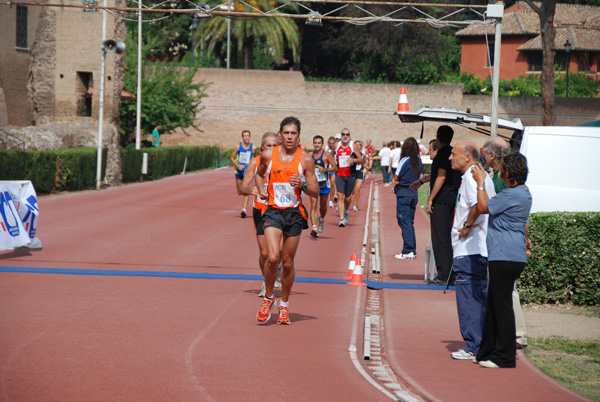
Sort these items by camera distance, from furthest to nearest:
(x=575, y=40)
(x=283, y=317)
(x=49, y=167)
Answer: (x=575, y=40)
(x=49, y=167)
(x=283, y=317)

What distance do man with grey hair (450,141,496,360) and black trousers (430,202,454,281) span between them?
3.13 metres

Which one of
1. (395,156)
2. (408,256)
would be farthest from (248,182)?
(395,156)

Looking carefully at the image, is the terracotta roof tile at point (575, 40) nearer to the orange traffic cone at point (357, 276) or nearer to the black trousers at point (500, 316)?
the orange traffic cone at point (357, 276)

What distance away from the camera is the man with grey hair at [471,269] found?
729 centimetres

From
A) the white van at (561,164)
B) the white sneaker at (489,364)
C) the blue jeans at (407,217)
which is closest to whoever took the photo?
the white sneaker at (489,364)

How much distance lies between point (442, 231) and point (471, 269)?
338cm

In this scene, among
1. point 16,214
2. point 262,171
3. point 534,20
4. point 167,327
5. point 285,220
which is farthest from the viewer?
point 534,20

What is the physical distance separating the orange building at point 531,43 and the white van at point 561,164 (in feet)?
174

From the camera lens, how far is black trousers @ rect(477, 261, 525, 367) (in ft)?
→ 22.5

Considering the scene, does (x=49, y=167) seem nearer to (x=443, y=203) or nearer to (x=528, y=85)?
(x=443, y=203)

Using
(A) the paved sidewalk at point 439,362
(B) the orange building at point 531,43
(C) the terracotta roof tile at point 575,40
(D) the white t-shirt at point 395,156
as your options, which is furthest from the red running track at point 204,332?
(B) the orange building at point 531,43

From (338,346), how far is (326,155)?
10.4m

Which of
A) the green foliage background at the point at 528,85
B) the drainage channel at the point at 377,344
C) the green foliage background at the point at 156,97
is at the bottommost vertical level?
the drainage channel at the point at 377,344

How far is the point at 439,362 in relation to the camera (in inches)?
282
